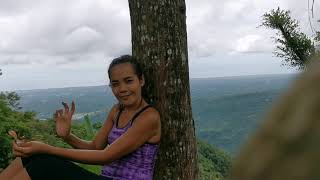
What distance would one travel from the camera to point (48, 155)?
3.63 meters

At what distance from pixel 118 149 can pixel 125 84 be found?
47 centimetres

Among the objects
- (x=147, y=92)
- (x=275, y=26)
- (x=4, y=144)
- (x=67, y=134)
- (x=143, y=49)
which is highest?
(x=275, y=26)

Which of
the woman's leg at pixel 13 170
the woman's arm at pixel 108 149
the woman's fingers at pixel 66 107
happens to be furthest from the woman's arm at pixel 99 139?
the woman's leg at pixel 13 170

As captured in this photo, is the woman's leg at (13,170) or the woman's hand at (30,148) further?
the woman's leg at (13,170)

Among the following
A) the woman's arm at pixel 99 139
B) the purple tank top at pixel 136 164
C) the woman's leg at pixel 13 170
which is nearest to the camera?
the woman's leg at pixel 13 170

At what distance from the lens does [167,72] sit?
13.6 ft

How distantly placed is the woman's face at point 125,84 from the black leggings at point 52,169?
59 centimetres

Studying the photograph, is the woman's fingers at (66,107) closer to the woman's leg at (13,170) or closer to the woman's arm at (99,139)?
the woman's arm at (99,139)

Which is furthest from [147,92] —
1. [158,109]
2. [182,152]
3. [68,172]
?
[68,172]

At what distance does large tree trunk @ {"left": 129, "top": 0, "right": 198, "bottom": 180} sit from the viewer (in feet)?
13.6

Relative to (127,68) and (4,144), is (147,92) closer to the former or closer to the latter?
(127,68)

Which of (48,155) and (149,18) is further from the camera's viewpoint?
(149,18)

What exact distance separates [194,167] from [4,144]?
79.1 ft

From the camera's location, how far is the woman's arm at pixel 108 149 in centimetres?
360
